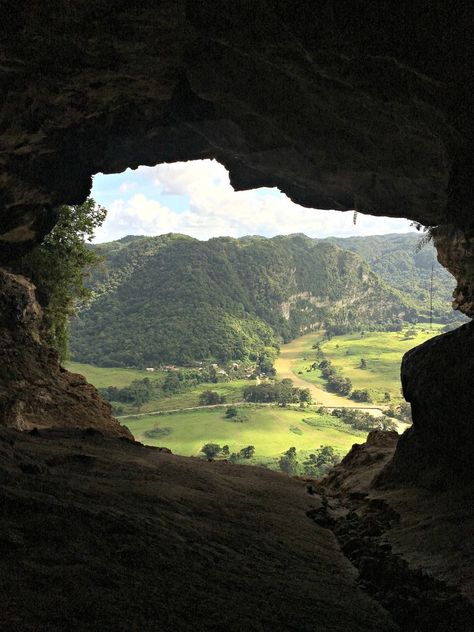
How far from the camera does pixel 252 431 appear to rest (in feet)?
332

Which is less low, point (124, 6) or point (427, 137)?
point (124, 6)

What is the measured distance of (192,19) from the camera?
1267cm

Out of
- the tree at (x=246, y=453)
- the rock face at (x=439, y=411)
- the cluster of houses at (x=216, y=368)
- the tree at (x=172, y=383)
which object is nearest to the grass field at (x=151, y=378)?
the tree at (x=172, y=383)

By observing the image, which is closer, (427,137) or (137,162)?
(427,137)

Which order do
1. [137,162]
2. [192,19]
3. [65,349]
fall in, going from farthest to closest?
[65,349]
[137,162]
[192,19]

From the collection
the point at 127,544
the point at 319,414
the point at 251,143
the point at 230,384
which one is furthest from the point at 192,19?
the point at 230,384

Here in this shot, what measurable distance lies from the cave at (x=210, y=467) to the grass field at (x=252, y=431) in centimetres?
6363

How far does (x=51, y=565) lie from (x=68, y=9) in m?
13.1

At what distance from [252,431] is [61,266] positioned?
79.8 meters

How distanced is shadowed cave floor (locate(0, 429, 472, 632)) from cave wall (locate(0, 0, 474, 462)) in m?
6.37

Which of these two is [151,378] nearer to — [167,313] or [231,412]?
[231,412]

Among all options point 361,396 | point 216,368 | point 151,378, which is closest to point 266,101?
point 151,378

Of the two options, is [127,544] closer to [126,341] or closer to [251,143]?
[251,143]

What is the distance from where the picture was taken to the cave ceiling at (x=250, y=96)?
10664 mm
